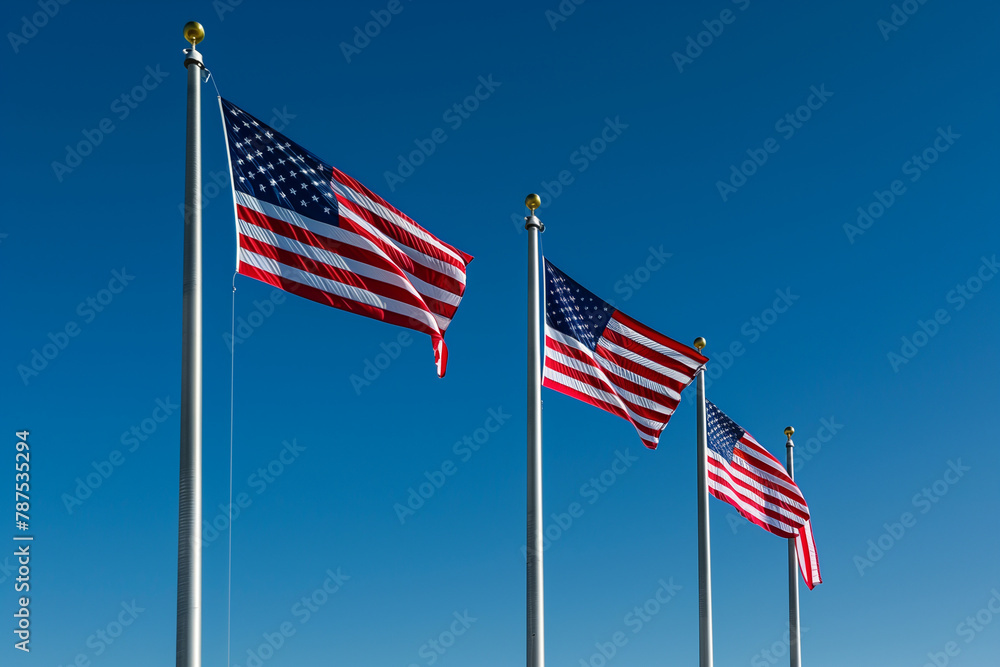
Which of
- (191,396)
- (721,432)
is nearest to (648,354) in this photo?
(721,432)

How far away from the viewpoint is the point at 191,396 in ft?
42.7

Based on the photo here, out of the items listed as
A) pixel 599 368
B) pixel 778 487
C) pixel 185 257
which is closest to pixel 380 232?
pixel 185 257

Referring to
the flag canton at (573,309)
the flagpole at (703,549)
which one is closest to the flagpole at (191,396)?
the flag canton at (573,309)

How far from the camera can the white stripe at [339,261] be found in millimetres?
14750

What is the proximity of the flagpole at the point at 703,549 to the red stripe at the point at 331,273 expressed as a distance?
10.5 m

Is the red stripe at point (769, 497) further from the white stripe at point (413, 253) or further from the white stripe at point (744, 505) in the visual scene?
the white stripe at point (413, 253)

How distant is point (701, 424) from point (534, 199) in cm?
890

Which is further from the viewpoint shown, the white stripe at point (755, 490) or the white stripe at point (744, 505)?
the white stripe at point (755, 490)

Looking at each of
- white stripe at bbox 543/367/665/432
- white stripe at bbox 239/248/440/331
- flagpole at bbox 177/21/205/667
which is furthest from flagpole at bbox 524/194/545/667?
flagpole at bbox 177/21/205/667

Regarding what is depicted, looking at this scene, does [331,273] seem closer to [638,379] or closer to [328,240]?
[328,240]

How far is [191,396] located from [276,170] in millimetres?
3677

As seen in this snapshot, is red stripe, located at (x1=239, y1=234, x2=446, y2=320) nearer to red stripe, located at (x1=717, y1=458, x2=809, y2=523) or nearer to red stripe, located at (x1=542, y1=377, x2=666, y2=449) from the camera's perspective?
red stripe, located at (x1=542, y1=377, x2=666, y2=449)

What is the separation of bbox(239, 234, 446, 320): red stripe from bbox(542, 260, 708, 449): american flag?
13.4 ft

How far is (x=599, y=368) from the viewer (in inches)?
848
